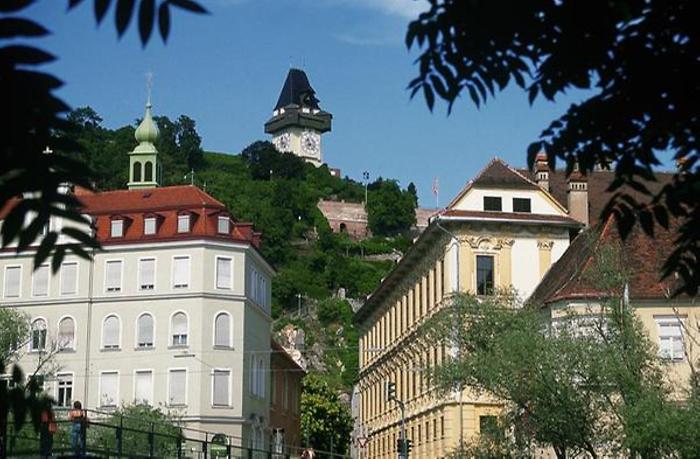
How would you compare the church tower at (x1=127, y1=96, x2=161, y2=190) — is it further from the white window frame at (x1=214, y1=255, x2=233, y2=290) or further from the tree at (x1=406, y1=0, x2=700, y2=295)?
the tree at (x1=406, y1=0, x2=700, y2=295)

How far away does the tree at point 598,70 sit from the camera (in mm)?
7961

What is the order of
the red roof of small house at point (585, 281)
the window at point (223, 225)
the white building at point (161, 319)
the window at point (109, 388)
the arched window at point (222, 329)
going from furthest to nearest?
the window at point (223, 225), the arched window at point (222, 329), the window at point (109, 388), the white building at point (161, 319), the red roof of small house at point (585, 281)

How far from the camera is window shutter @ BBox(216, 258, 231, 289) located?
247 ft

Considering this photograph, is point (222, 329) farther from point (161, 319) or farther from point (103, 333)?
point (103, 333)

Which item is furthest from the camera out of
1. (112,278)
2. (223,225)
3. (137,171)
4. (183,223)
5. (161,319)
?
(137,171)

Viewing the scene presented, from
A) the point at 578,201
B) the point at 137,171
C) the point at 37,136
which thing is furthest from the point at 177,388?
the point at 37,136

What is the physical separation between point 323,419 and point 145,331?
149 feet

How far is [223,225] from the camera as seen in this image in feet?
251

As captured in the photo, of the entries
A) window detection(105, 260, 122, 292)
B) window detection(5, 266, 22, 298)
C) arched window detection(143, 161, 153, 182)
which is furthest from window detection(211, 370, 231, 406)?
arched window detection(143, 161, 153, 182)

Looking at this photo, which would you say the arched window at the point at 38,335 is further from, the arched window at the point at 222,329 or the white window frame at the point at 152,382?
the arched window at the point at 222,329

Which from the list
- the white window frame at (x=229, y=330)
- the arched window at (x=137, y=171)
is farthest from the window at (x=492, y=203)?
the arched window at (x=137, y=171)

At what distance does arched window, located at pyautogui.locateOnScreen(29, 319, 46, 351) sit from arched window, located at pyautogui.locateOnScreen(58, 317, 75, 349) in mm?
849

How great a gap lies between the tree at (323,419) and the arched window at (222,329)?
129ft

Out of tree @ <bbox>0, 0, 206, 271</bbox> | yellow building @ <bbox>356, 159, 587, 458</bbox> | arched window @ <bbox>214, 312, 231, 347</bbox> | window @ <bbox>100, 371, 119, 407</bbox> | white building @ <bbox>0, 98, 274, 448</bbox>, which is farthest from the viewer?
arched window @ <bbox>214, 312, 231, 347</bbox>
